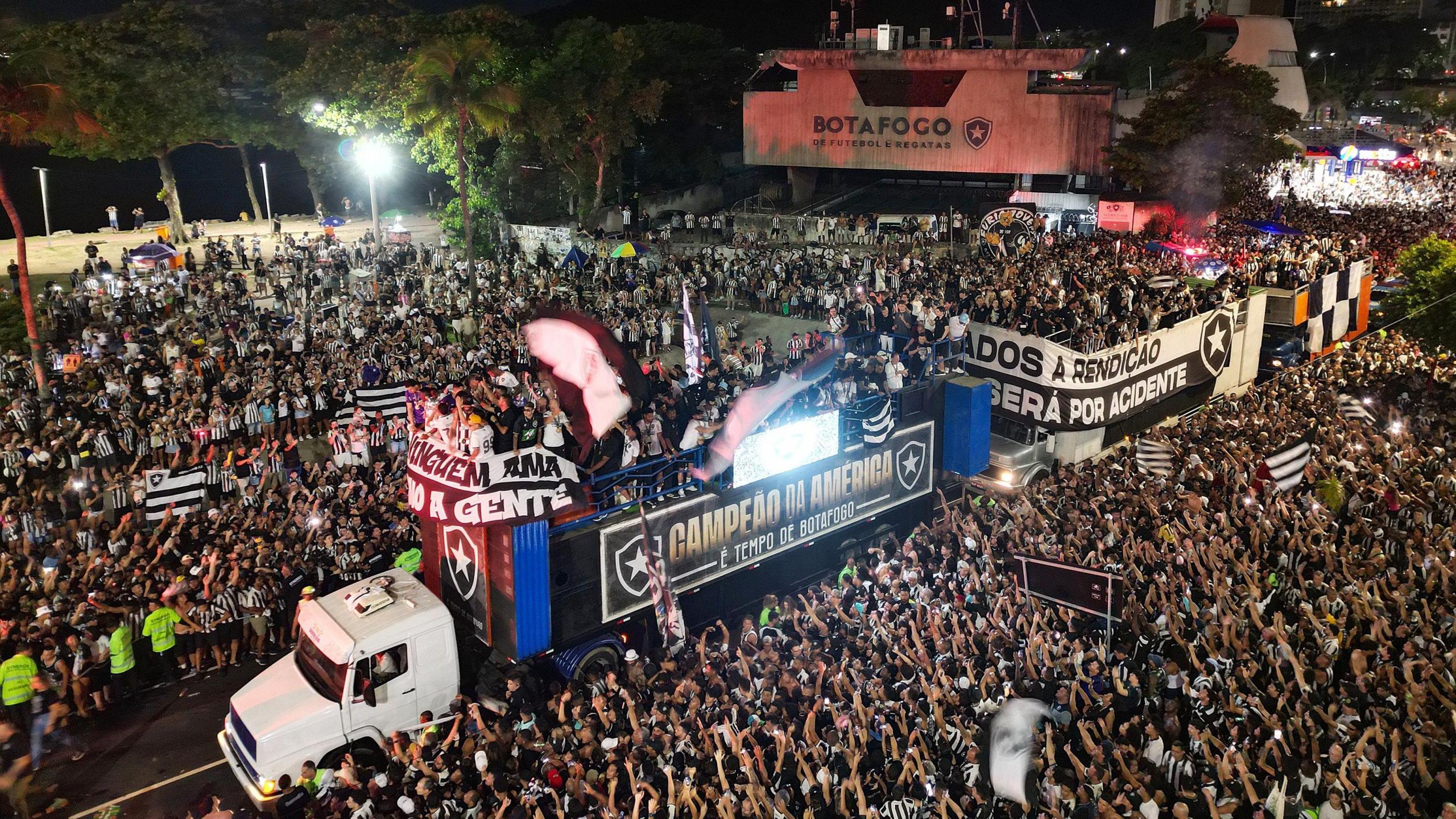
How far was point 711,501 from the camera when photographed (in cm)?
1323

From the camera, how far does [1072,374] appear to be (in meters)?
17.7

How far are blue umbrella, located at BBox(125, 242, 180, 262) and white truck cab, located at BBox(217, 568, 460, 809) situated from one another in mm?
23181

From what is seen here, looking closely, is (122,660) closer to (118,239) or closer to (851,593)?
(851,593)

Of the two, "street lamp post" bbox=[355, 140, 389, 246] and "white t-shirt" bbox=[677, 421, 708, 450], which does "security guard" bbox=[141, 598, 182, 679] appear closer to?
"white t-shirt" bbox=[677, 421, 708, 450]

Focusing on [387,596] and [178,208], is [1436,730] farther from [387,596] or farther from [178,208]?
[178,208]

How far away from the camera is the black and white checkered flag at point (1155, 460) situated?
55.6 feet

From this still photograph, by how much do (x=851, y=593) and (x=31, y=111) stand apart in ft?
65.6

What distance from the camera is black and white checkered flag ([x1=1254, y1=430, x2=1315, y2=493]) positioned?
612 inches

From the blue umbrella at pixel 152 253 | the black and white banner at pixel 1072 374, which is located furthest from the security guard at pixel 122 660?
the blue umbrella at pixel 152 253

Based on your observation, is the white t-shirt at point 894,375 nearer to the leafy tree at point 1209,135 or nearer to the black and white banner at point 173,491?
the black and white banner at point 173,491

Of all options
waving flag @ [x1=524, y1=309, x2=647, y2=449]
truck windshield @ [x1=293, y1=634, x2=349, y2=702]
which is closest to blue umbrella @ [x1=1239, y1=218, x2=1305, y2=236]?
waving flag @ [x1=524, y1=309, x2=647, y2=449]

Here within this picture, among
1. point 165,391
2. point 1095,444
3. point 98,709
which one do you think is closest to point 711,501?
point 98,709

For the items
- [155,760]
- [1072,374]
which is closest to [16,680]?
[155,760]

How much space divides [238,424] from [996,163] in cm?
3819
